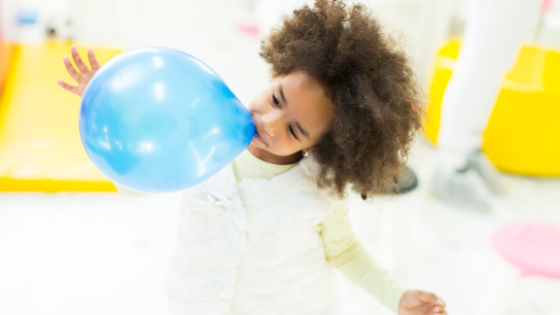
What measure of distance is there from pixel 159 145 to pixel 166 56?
12 centimetres

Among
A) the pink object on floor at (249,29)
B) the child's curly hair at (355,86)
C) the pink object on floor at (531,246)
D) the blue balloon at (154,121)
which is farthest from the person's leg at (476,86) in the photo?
the pink object on floor at (249,29)

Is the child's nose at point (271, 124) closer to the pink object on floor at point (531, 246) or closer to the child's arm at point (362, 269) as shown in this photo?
the child's arm at point (362, 269)

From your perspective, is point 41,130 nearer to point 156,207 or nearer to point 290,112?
point 156,207

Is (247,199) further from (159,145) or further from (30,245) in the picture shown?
(30,245)

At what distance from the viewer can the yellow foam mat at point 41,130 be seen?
1.51 meters

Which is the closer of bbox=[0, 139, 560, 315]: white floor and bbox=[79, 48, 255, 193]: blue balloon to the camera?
bbox=[79, 48, 255, 193]: blue balloon

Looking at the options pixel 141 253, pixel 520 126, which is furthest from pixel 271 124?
pixel 520 126

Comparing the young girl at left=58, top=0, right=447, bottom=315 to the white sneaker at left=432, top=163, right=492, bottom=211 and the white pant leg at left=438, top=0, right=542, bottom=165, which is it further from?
the white sneaker at left=432, top=163, right=492, bottom=211

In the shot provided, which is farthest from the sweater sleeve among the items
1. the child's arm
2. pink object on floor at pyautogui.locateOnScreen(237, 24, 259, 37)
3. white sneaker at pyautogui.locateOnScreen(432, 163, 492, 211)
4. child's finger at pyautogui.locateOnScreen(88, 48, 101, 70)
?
pink object on floor at pyautogui.locateOnScreen(237, 24, 259, 37)

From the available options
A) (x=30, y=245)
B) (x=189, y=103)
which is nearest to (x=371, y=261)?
(x=189, y=103)

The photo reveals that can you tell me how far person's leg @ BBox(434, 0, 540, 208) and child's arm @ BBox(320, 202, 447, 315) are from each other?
0.91 metres

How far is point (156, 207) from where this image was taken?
60.7 inches

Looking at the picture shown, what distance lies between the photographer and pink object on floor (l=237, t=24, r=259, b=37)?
335 cm

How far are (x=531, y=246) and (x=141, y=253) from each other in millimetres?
1005
